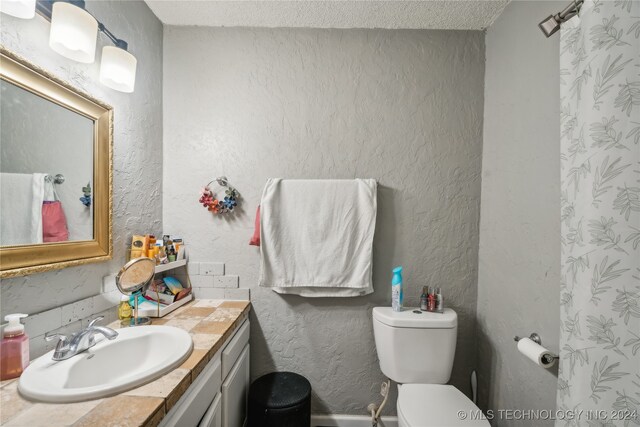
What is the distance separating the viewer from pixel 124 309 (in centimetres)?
109

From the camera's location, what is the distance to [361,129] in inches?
56.3

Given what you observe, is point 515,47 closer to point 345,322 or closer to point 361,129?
point 361,129

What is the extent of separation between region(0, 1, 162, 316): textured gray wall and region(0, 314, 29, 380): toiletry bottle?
6cm

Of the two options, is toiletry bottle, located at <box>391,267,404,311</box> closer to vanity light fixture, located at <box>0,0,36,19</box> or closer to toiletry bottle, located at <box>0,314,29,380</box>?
toiletry bottle, located at <box>0,314,29,380</box>

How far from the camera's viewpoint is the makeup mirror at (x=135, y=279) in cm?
100

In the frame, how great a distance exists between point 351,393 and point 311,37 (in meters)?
2.04

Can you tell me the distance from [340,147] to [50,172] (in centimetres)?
121

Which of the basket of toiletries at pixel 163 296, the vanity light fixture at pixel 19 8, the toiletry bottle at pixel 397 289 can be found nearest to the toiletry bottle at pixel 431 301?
the toiletry bottle at pixel 397 289

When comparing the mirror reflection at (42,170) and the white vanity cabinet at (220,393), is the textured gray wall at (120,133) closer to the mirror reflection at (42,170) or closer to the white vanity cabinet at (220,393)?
the mirror reflection at (42,170)

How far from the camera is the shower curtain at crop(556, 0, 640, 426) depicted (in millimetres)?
618

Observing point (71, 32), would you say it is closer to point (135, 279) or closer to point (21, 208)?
point (21, 208)

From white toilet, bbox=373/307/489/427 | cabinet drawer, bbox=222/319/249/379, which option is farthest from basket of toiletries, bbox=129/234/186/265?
white toilet, bbox=373/307/489/427

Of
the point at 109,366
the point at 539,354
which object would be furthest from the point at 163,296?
the point at 539,354

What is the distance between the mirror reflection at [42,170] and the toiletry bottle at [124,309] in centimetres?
30
